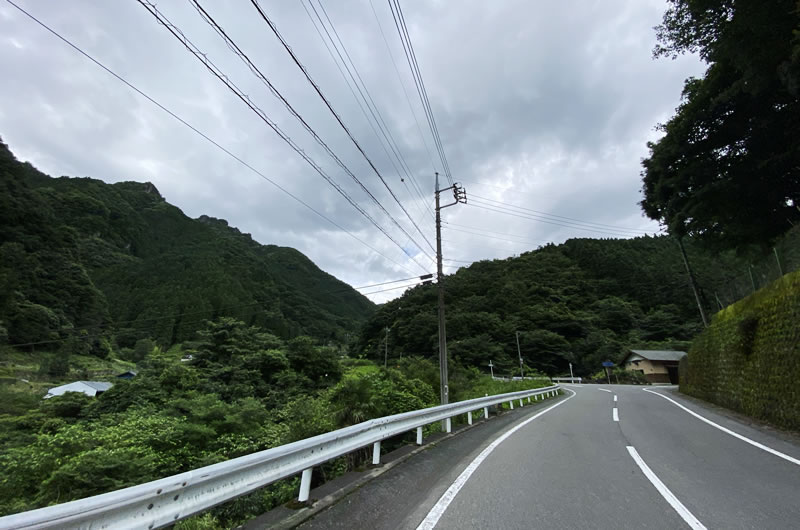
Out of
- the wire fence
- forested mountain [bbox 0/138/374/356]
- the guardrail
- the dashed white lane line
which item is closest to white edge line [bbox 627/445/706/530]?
the dashed white lane line

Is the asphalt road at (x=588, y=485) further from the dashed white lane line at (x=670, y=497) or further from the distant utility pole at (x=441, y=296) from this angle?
the distant utility pole at (x=441, y=296)

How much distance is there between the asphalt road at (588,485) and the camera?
3.47 m

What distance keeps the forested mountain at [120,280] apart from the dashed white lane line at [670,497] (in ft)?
194

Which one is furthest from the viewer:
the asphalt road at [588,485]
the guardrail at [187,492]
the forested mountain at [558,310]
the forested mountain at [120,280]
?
the forested mountain at [120,280]

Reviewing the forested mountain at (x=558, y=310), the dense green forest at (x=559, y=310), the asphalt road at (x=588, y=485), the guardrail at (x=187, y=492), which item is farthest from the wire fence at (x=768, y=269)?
the forested mountain at (x=558, y=310)

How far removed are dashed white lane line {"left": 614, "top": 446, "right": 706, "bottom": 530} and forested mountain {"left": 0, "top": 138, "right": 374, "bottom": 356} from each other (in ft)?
194

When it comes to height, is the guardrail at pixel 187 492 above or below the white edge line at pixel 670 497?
above

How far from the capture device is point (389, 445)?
27.9ft

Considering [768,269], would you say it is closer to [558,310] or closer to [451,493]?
[451,493]

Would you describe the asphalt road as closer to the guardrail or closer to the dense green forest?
the guardrail

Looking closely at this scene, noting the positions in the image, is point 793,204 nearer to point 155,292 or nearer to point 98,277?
point 155,292

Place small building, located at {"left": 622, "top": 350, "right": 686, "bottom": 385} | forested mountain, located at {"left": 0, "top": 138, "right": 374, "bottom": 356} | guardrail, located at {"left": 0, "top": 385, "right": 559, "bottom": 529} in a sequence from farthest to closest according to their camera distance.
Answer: forested mountain, located at {"left": 0, "top": 138, "right": 374, "bottom": 356} < small building, located at {"left": 622, "top": 350, "right": 686, "bottom": 385} < guardrail, located at {"left": 0, "top": 385, "right": 559, "bottom": 529}

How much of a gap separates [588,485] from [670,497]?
0.85m

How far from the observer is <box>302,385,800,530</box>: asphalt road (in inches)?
137
